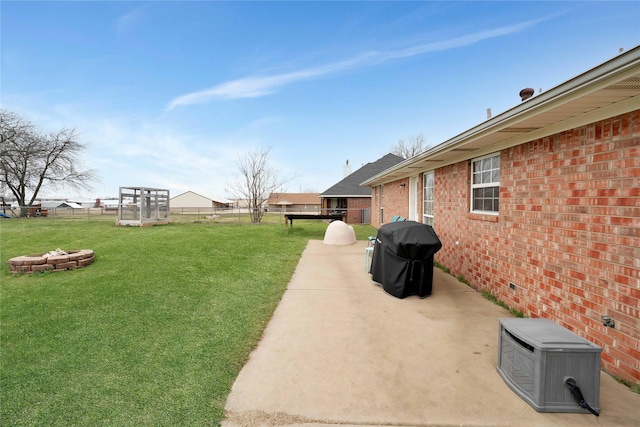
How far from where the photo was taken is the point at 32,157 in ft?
91.5

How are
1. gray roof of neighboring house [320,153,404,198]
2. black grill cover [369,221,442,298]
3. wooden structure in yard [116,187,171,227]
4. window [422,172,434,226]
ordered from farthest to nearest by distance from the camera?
1. gray roof of neighboring house [320,153,404,198]
2. wooden structure in yard [116,187,171,227]
3. window [422,172,434,226]
4. black grill cover [369,221,442,298]

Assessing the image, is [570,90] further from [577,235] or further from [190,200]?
[190,200]

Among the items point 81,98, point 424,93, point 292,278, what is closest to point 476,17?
point 424,93

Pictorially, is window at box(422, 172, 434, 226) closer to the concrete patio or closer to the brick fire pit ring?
the concrete patio

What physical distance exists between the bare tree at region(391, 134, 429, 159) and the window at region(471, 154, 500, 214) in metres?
34.4

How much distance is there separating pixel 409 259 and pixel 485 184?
2.18 m

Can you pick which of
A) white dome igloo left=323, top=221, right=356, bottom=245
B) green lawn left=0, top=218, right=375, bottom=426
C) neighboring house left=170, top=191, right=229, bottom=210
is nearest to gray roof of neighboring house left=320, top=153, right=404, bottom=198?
white dome igloo left=323, top=221, right=356, bottom=245

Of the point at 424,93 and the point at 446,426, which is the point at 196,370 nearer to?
the point at 446,426

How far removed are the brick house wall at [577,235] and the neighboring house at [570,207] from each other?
1 centimetres

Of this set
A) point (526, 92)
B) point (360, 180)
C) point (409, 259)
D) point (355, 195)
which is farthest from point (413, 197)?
point (360, 180)

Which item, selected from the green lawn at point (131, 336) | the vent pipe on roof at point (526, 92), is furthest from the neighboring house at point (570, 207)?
the green lawn at point (131, 336)

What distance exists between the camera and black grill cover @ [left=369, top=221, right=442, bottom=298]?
4905 mm

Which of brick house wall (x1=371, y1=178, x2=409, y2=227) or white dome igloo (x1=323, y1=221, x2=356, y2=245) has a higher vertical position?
brick house wall (x1=371, y1=178, x2=409, y2=227)

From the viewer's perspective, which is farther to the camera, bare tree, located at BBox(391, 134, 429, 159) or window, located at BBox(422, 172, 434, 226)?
bare tree, located at BBox(391, 134, 429, 159)
